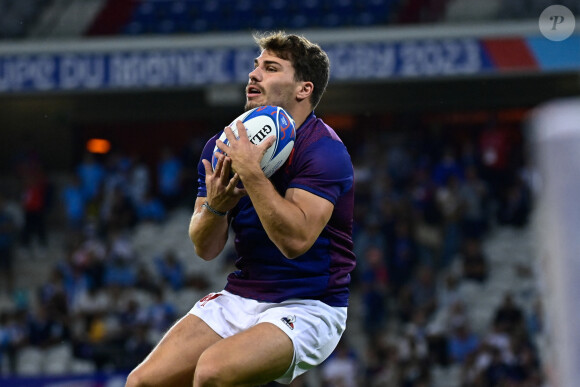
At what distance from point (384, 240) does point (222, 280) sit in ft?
8.09

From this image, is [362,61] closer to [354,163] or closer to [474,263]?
[354,163]

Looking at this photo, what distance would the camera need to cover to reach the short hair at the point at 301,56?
428cm

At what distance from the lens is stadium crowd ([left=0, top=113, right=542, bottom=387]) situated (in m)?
11.8

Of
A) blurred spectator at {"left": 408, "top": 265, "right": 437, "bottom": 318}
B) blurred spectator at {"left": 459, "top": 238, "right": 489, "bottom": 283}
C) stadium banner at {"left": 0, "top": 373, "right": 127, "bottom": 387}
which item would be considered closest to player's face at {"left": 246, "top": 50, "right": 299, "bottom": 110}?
stadium banner at {"left": 0, "top": 373, "right": 127, "bottom": 387}

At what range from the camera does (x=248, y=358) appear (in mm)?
3805

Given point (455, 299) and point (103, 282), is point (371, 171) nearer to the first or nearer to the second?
point (455, 299)

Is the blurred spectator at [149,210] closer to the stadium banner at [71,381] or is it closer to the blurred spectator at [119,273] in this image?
the blurred spectator at [119,273]

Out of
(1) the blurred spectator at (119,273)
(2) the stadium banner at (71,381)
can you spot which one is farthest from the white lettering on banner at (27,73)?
(2) the stadium banner at (71,381)

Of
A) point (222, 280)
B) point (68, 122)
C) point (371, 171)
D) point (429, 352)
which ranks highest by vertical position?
point (68, 122)

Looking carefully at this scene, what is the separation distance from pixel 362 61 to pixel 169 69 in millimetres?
3143

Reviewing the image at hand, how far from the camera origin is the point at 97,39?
1561cm

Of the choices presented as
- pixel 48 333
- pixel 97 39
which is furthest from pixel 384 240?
pixel 97 39

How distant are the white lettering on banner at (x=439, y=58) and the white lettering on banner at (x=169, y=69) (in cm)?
288

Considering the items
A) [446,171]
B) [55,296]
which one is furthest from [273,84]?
[446,171]
